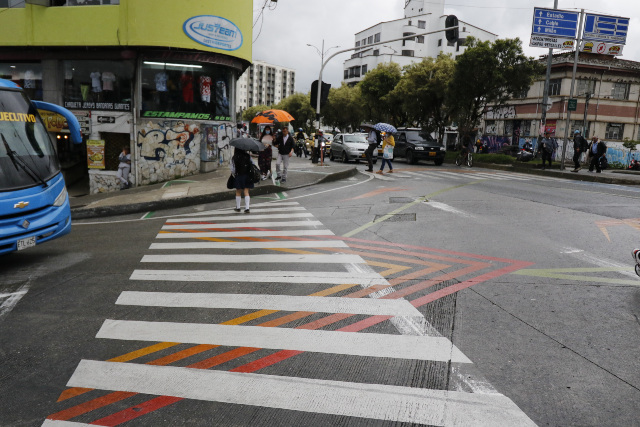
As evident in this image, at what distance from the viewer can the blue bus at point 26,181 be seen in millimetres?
6699

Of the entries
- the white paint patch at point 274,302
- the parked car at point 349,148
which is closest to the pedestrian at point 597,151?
the parked car at point 349,148

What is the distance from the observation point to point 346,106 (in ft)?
204

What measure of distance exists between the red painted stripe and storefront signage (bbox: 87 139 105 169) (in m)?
17.9

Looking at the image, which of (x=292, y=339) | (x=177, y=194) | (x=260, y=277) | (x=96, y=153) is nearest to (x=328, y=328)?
(x=292, y=339)

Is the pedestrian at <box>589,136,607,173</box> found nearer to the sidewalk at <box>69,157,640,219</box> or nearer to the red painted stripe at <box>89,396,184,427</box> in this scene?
the sidewalk at <box>69,157,640,219</box>

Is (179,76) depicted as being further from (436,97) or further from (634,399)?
(436,97)

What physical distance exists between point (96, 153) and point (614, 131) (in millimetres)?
40156

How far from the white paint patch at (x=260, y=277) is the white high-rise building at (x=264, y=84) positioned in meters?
149

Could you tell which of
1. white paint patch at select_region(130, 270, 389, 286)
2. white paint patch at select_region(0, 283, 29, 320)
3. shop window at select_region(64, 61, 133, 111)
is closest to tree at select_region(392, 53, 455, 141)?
shop window at select_region(64, 61, 133, 111)

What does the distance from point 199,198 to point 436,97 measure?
2866 centimetres

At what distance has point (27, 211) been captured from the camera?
691 centimetres

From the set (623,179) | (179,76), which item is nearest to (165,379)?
Result: (179,76)

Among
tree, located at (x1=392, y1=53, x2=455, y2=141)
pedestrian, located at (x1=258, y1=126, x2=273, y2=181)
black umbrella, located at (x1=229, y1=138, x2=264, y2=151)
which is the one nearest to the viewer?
black umbrella, located at (x1=229, y1=138, x2=264, y2=151)

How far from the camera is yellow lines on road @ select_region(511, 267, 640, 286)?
608cm
